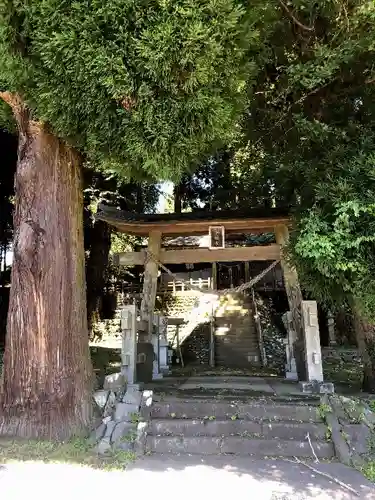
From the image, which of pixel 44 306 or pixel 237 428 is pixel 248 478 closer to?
pixel 237 428

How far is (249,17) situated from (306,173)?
6.94 feet

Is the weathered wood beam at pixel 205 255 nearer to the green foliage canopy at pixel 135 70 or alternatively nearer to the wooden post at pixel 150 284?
the wooden post at pixel 150 284

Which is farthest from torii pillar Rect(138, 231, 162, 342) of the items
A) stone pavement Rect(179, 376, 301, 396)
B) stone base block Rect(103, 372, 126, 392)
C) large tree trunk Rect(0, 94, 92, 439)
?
large tree trunk Rect(0, 94, 92, 439)

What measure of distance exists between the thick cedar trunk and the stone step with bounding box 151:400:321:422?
895 centimetres

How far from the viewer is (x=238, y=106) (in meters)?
4.51

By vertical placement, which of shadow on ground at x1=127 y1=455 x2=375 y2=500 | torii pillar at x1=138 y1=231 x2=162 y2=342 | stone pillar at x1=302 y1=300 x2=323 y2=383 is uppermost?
torii pillar at x1=138 y1=231 x2=162 y2=342

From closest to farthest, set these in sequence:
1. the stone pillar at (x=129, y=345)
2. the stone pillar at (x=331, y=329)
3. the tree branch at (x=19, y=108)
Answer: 1. the tree branch at (x=19, y=108)
2. the stone pillar at (x=129, y=345)
3. the stone pillar at (x=331, y=329)

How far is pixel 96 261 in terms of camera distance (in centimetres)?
1369

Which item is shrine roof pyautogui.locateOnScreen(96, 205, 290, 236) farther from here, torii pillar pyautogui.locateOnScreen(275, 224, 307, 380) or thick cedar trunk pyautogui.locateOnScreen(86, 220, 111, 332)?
thick cedar trunk pyautogui.locateOnScreen(86, 220, 111, 332)

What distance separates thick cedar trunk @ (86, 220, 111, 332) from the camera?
1359 cm

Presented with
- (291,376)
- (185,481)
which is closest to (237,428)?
(185,481)

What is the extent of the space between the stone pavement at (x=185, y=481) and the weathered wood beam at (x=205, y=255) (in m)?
4.49

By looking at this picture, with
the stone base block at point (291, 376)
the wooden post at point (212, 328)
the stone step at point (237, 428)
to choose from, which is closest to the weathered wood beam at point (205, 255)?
the wooden post at point (212, 328)

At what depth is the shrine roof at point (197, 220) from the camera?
791 centimetres
